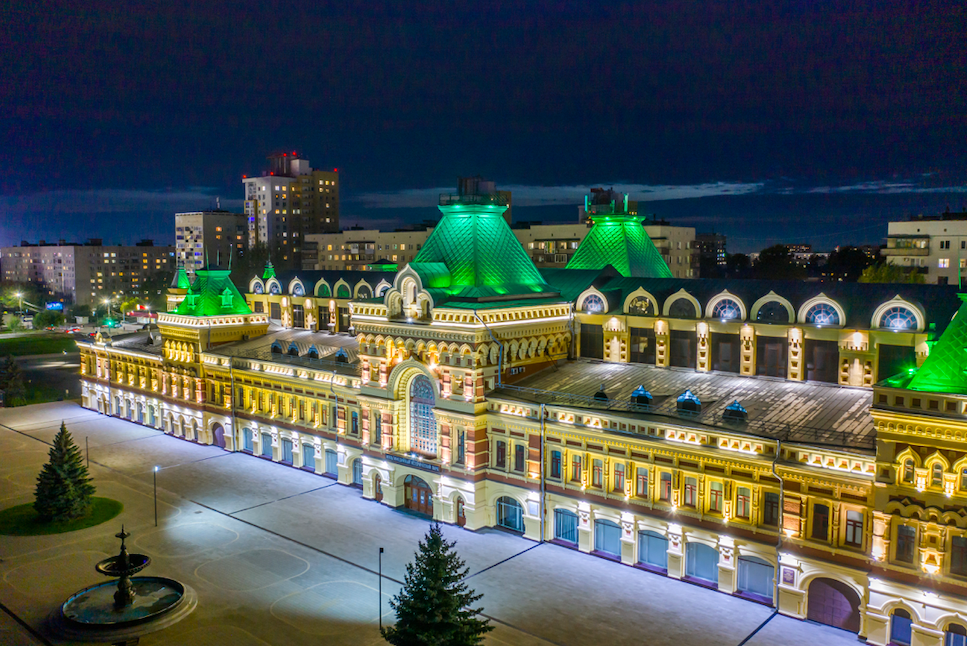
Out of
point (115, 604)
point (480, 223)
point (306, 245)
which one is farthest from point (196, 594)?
point (306, 245)

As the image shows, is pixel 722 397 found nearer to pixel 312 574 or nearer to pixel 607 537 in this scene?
pixel 607 537

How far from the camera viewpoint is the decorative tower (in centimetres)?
5844

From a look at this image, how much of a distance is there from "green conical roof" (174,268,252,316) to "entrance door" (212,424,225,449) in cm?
1051

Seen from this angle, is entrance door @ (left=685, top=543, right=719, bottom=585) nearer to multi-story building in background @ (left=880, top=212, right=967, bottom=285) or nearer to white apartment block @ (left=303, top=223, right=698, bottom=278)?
white apartment block @ (left=303, top=223, right=698, bottom=278)

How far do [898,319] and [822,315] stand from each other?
150 inches

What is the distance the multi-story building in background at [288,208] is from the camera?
627ft

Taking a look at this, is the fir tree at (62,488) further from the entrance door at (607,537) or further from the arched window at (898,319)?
the arched window at (898,319)

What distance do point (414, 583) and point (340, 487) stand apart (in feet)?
90.8

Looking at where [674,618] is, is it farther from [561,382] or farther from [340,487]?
[340,487]

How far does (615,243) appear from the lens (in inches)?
2324

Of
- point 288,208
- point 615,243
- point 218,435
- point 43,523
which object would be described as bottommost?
point 43,523

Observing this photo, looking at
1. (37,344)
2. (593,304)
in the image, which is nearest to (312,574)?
(593,304)

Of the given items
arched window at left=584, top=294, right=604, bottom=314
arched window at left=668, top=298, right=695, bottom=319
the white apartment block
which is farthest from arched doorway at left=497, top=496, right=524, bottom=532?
the white apartment block

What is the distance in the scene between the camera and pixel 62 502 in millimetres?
47469
